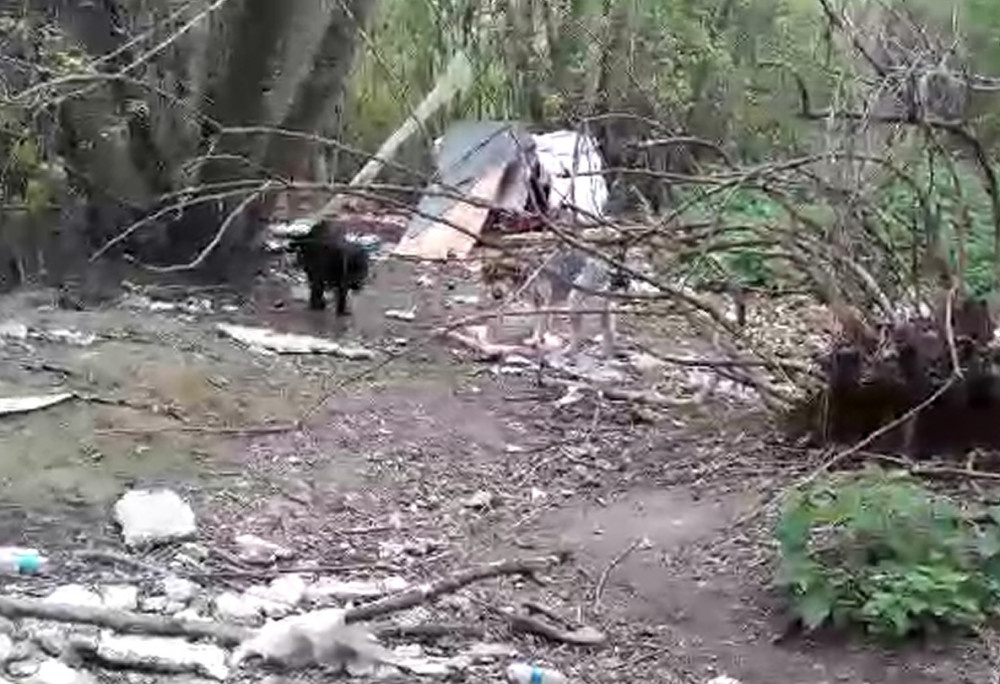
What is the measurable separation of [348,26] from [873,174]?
4177 mm

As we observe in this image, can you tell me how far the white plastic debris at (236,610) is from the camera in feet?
14.8

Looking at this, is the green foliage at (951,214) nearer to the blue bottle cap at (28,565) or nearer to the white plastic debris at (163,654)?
the white plastic debris at (163,654)

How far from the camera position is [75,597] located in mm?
4590

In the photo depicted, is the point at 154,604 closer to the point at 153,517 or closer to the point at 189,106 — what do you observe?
the point at 153,517

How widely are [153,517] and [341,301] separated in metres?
3.63

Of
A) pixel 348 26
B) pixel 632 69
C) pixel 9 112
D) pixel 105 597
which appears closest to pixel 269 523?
pixel 105 597

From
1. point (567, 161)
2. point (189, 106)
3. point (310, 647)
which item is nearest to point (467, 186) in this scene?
point (567, 161)

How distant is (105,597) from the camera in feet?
15.2

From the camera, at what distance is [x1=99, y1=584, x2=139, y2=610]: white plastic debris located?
4.55m

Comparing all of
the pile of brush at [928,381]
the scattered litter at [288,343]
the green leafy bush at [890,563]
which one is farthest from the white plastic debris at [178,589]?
the scattered litter at [288,343]

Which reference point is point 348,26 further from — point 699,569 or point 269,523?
point 699,569

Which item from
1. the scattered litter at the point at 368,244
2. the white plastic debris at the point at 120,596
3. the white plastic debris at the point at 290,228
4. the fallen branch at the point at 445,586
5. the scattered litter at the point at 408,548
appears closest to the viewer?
the fallen branch at the point at 445,586

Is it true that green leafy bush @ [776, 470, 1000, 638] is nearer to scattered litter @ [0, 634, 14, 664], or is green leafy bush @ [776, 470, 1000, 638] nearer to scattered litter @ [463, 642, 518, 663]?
scattered litter @ [463, 642, 518, 663]

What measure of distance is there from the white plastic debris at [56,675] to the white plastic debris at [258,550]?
1075 mm
